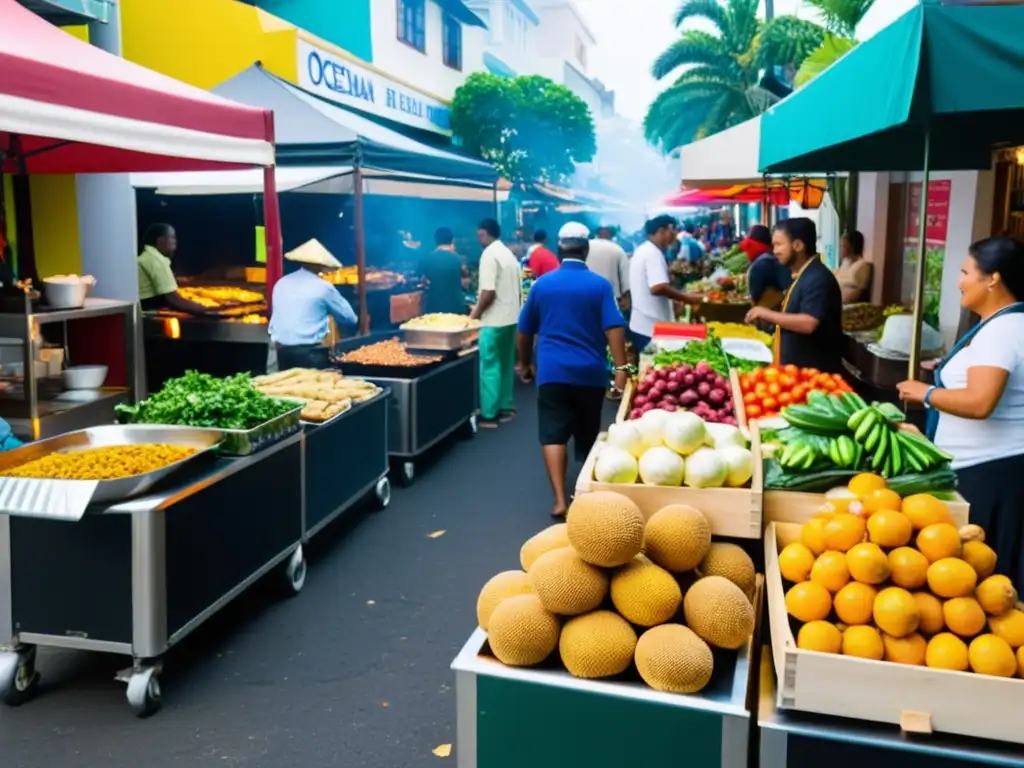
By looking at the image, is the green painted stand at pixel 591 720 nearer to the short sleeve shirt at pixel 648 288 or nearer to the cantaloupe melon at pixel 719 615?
the cantaloupe melon at pixel 719 615

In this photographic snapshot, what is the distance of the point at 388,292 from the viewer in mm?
14531

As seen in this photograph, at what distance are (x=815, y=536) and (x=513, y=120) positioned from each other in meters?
22.3

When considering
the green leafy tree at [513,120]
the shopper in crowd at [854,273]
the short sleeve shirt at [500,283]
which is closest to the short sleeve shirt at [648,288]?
the short sleeve shirt at [500,283]

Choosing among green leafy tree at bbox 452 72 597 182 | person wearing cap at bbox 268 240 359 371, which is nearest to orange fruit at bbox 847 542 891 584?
person wearing cap at bbox 268 240 359 371

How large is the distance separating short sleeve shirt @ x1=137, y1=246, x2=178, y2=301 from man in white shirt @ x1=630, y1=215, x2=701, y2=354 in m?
A: 4.89

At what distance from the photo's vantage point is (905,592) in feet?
8.28

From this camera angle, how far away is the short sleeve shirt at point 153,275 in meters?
9.68

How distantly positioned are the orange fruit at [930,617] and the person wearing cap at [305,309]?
602cm

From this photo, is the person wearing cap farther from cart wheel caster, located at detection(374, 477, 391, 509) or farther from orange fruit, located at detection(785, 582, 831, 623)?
orange fruit, located at detection(785, 582, 831, 623)

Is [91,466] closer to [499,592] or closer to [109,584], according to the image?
[109,584]

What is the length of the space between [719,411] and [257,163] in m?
4.16

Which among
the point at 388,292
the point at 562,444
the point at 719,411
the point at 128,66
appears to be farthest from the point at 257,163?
the point at 388,292

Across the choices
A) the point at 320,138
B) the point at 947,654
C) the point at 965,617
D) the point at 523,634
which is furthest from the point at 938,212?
the point at 523,634

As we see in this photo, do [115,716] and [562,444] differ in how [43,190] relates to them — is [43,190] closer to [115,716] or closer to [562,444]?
[562,444]
